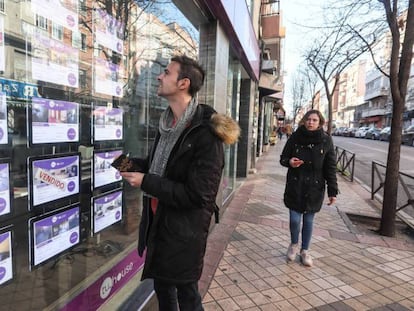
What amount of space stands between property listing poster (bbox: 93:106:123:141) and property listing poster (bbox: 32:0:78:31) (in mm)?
541

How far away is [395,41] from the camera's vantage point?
16.1 ft

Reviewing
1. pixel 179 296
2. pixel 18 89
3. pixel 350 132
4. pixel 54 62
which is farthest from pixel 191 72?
pixel 350 132

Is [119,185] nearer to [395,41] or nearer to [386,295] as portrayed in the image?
[386,295]

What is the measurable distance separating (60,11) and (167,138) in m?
0.91

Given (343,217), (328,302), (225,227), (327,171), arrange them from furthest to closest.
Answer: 1. (343,217)
2. (225,227)
3. (327,171)
4. (328,302)

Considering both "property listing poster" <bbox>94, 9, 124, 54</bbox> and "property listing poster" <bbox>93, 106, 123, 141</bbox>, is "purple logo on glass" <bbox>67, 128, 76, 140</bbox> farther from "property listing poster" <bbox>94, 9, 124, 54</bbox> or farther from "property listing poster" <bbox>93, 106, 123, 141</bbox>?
"property listing poster" <bbox>94, 9, 124, 54</bbox>

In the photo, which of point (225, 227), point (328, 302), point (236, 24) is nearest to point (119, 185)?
point (328, 302)

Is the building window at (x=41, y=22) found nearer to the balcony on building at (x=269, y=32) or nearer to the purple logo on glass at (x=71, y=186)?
the purple logo on glass at (x=71, y=186)

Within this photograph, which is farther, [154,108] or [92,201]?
[154,108]

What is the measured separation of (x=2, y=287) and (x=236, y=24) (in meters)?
4.63

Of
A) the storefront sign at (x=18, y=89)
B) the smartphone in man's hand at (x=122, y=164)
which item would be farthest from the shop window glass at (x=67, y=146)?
the smartphone in man's hand at (x=122, y=164)

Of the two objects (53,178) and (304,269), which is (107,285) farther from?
(304,269)

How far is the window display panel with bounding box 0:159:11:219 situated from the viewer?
1.44m

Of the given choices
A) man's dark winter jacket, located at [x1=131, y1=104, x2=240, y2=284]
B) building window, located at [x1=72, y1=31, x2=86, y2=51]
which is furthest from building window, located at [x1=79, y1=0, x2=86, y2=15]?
man's dark winter jacket, located at [x1=131, y1=104, x2=240, y2=284]
